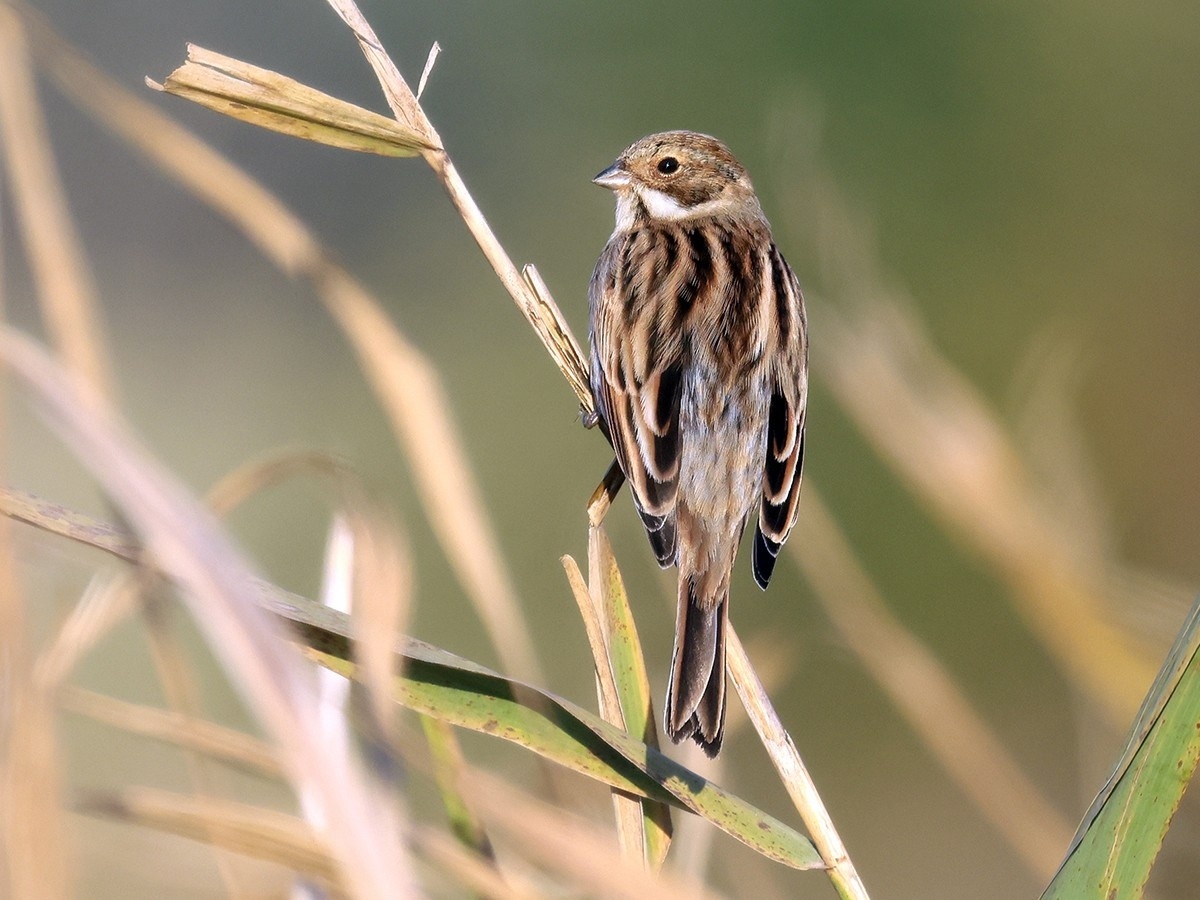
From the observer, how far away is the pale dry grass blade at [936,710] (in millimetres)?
2291

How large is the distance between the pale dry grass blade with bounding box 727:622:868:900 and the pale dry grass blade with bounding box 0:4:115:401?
990 mm

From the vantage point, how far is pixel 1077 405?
7.48m

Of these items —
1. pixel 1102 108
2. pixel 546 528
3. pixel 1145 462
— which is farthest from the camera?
pixel 1102 108

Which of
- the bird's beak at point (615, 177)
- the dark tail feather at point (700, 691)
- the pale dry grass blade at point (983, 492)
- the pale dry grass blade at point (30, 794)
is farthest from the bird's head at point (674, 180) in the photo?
the pale dry grass blade at point (30, 794)

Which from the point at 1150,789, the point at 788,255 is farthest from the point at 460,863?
the point at 788,255

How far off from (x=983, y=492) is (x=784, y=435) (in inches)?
15.8

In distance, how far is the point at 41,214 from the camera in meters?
1.96

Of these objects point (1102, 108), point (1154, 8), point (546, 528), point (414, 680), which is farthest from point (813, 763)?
point (414, 680)

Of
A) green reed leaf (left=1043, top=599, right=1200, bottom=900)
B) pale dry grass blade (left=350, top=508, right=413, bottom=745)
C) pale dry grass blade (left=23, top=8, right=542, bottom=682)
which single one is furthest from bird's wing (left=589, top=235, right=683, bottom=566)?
green reed leaf (left=1043, top=599, right=1200, bottom=900)

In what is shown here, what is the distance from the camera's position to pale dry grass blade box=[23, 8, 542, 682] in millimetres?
1851

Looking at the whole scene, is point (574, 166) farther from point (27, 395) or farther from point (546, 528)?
point (27, 395)

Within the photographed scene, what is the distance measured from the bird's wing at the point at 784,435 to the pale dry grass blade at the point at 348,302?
0.75 m

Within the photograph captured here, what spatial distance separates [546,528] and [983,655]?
2.63 m

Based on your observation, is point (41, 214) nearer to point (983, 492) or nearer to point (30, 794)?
point (30, 794)
